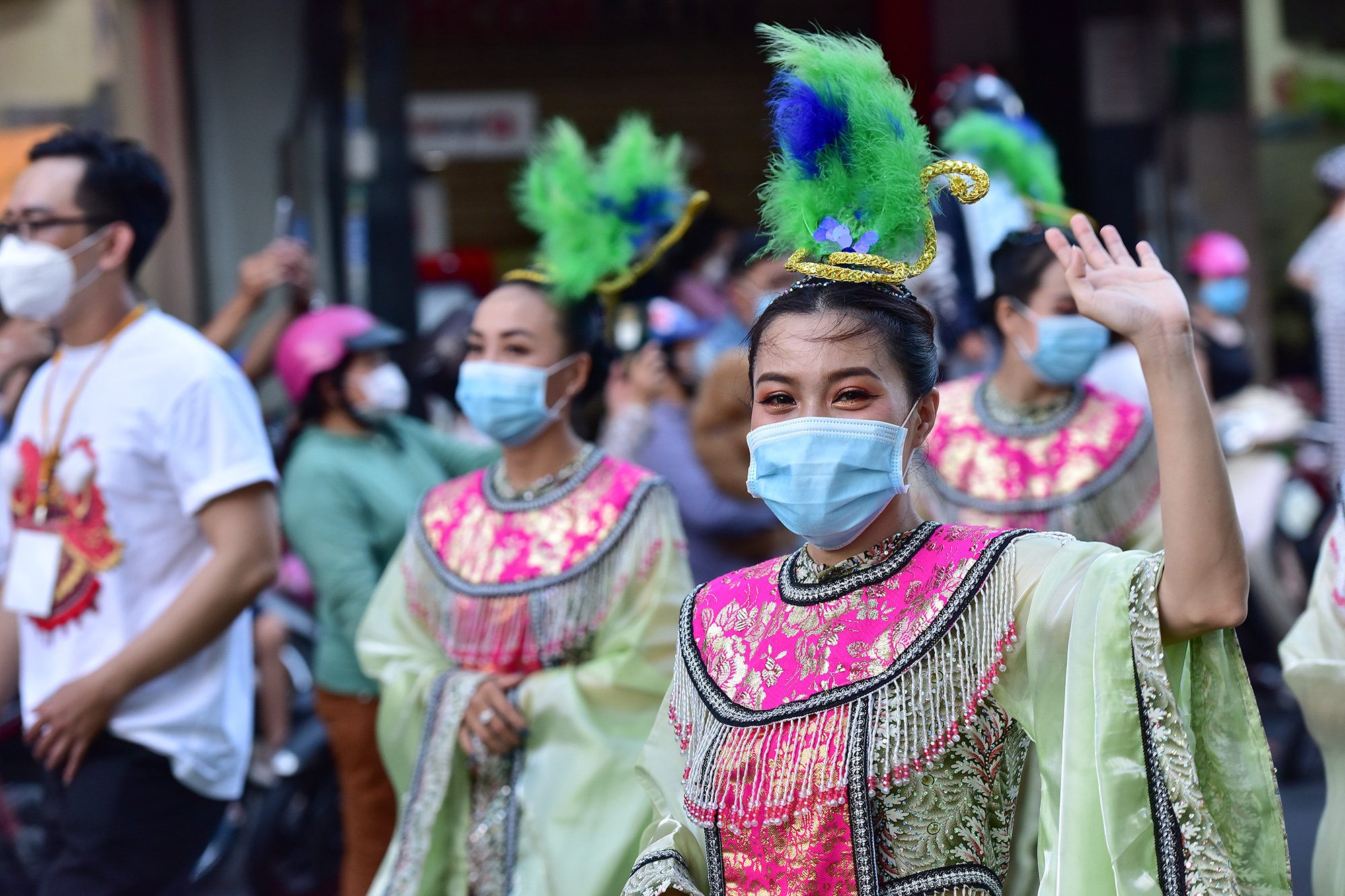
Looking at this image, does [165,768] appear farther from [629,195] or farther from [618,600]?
[629,195]

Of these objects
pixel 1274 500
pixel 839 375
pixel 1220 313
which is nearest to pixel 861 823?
pixel 839 375

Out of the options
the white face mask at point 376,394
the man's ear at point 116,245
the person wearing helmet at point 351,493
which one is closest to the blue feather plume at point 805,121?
the man's ear at point 116,245

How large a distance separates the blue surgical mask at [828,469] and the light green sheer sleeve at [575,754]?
3.11 feet

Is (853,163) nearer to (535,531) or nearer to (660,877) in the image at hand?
(660,877)

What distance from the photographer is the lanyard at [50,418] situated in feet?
9.96

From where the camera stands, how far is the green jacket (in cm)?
405

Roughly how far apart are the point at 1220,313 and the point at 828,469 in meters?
5.84

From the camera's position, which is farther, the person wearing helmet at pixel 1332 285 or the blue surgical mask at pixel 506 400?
the person wearing helmet at pixel 1332 285

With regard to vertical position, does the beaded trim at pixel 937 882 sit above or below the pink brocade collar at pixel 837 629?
below

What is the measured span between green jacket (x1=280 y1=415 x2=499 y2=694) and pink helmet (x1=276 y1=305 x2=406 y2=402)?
0.55 feet

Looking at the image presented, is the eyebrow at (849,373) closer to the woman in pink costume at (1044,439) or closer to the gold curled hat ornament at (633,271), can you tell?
the gold curled hat ornament at (633,271)

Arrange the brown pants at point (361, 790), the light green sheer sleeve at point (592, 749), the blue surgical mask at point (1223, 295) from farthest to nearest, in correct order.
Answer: the blue surgical mask at point (1223, 295) → the brown pants at point (361, 790) → the light green sheer sleeve at point (592, 749)

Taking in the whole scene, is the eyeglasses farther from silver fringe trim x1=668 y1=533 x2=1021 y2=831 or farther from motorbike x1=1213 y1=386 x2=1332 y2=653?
motorbike x1=1213 y1=386 x2=1332 y2=653

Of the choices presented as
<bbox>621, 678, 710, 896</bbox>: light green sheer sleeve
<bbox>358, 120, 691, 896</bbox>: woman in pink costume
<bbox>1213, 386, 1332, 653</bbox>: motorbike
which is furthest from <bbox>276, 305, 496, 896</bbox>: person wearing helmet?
<bbox>1213, 386, 1332, 653</bbox>: motorbike
